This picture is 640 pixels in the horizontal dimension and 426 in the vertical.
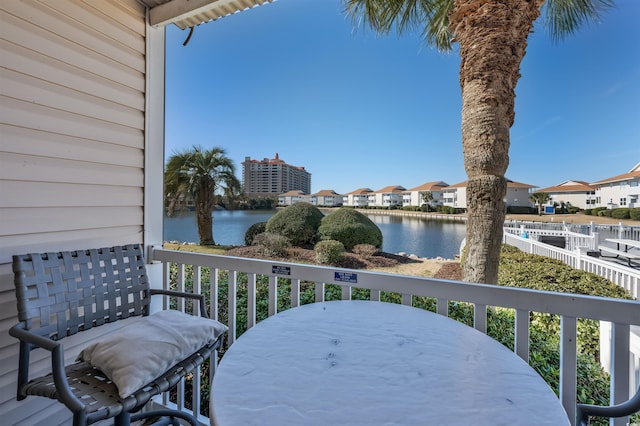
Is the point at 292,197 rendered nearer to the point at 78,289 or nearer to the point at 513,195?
the point at 513,195

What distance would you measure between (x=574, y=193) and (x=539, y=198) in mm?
483

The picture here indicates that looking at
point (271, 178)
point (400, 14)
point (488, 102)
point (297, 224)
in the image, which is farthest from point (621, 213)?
point (271, 178)

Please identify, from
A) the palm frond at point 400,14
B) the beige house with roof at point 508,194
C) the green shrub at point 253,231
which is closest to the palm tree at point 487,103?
the beige house with roof at point 508,194

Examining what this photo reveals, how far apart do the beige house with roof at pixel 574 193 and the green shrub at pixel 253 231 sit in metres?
6.02

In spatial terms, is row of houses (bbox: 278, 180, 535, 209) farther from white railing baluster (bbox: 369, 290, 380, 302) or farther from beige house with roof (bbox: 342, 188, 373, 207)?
white railing baluster (bbox: 369, 290, 380, 302)

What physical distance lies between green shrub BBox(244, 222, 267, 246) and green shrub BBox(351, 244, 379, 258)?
8.19 feet

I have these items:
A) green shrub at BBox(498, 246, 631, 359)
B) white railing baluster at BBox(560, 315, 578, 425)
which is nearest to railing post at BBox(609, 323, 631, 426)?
white railing baluster at BBox(560, 315, 578, 425)

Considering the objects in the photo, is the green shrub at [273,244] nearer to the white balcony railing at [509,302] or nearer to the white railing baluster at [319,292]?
the white balcony railing at [509,302]

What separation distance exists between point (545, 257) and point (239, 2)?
5990 millimetres

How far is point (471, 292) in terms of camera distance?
47.2 inches

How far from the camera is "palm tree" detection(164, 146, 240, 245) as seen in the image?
24.4ft

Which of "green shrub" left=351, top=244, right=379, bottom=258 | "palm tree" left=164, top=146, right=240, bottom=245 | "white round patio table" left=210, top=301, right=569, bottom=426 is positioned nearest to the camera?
"white round patio table" left=210, top=301, right=569, bottom=426

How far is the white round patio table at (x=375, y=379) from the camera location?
0.63m

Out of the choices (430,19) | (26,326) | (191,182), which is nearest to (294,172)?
(191,182)
